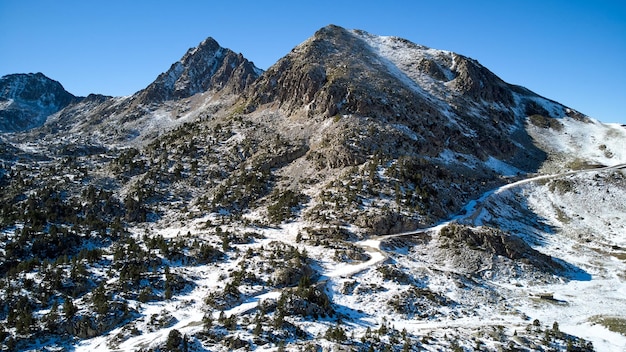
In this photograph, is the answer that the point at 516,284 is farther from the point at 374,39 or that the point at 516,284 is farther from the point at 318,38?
the point at 374,39

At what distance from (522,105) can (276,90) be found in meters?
66.1

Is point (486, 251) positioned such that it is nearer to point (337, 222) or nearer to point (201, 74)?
point (337, 222)

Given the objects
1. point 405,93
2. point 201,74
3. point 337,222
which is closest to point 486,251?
point 337,222

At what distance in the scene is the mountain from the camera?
31.0 meters

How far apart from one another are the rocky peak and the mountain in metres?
34.6

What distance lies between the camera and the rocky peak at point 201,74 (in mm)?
137550

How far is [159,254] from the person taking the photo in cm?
4262

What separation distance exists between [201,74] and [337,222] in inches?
4870

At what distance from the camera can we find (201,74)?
15812 centimetres

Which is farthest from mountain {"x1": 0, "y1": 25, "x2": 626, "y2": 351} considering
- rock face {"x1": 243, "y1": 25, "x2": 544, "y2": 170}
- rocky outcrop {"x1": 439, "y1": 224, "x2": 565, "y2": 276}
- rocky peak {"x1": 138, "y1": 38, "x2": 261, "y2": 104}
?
rocky peak {"x1": 138, "y1": 38, "x2": 261, "y2": 104}

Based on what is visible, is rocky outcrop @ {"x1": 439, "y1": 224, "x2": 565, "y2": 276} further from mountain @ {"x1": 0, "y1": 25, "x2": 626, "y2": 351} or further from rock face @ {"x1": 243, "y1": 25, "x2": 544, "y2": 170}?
rock face @ {"x1": 243, "y1": 25, "x2": 544, "y2": 170}

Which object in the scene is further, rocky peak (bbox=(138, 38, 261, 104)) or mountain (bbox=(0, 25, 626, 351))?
rocky peak (bbox=(138, 38, 261, 104))

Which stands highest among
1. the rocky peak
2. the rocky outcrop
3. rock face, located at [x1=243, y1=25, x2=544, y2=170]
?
the rocky peak

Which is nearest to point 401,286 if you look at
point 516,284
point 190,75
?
point 516,284
